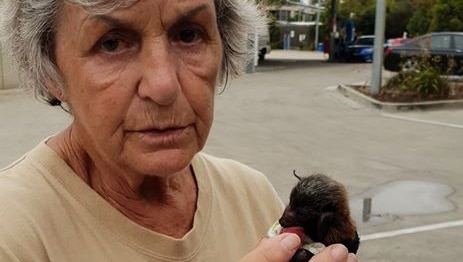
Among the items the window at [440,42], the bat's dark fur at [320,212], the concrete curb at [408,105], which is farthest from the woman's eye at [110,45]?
the window at [440,42]

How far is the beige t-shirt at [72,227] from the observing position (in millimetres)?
1473

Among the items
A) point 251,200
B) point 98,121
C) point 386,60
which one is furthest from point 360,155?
point 386,60

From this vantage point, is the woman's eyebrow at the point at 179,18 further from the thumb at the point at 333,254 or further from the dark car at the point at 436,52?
the dark car at the point at 436,52

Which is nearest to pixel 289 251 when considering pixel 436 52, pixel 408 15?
pixel 436 52

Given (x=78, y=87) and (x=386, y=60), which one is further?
(x=386, y=60)

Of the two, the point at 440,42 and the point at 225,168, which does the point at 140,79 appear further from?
the point at 440,42

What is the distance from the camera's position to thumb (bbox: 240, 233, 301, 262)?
1.30 metres

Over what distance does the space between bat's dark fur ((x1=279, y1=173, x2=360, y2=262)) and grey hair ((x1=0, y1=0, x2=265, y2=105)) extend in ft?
1.81

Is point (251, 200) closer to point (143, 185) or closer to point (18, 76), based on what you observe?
point (143, 185)

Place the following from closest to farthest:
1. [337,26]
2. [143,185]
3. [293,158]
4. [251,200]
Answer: [143,185] → [251,200] → [293,158] → [337,26]

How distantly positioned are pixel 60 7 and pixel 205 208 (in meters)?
0.70

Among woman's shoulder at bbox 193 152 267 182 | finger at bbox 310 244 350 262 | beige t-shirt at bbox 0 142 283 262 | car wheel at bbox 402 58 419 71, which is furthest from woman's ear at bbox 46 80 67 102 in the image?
car wheel at bbox 402 58 419 71

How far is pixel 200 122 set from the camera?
158 cm

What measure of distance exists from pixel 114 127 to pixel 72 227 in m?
0.26
